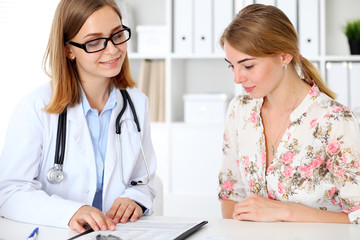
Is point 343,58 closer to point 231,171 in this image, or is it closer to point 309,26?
point 309,26

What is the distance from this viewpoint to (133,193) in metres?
1.53

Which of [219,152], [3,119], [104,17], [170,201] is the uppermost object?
[104,17]

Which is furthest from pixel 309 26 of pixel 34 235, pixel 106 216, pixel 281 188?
pixel 34 235

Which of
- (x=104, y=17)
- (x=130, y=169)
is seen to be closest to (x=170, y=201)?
(x=130, y=169)

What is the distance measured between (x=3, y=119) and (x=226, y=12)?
1.50 meters

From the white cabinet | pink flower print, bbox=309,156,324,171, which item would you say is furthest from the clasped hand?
the white cabinet

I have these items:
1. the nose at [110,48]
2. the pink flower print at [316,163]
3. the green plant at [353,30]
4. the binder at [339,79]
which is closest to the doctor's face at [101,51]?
the nose at [110,48]

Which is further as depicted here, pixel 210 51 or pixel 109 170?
pixel 210 51

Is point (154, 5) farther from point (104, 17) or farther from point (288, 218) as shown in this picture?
point (288, 218)

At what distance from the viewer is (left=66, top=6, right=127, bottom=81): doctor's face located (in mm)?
1540

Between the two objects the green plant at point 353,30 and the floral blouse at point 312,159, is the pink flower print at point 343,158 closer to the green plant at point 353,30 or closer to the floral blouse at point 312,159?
the floral blouse at point 312,159

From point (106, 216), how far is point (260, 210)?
0.42 metres

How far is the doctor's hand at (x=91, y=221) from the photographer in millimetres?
1257

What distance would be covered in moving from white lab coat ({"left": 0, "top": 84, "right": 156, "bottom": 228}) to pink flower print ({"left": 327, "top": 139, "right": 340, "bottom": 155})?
57 cm
